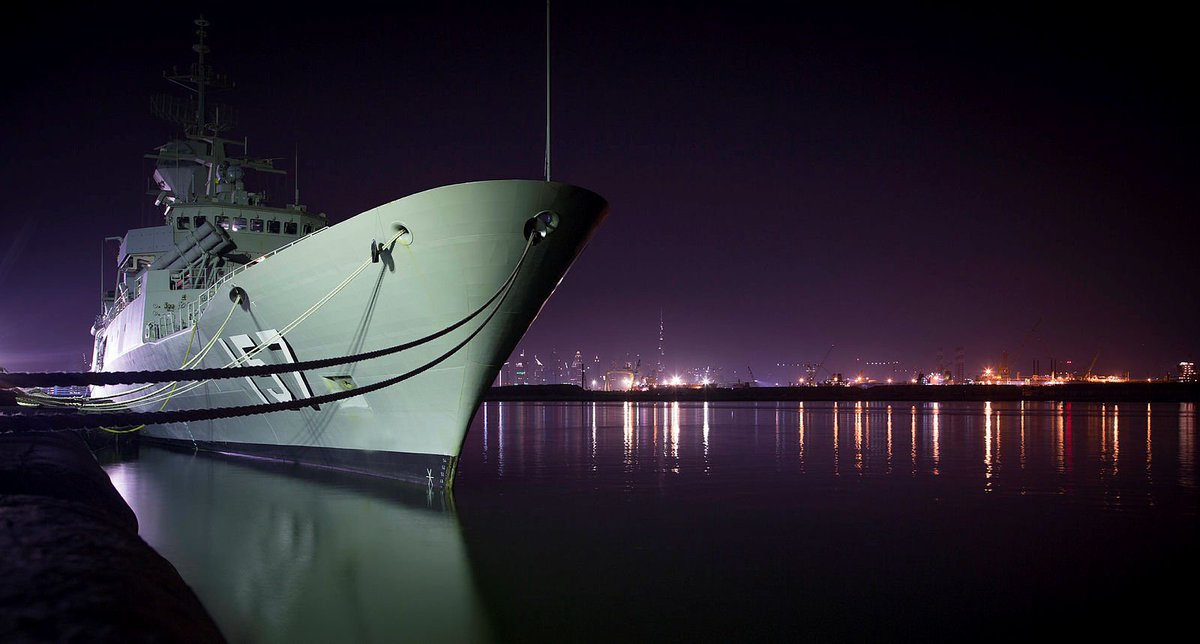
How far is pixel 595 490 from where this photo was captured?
47.6ft

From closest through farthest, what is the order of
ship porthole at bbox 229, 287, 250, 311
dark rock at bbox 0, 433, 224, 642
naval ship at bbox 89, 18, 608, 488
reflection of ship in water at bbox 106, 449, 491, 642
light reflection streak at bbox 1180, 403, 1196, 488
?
dark rock at bbox 0, 433, 224, 642, reflection of ship in water at bbox 106, 449, 491, 642, naval ship at bbox 89, 18, 608, 488, ship porthole at bbox 229, 287, 250, 311, light reflection streak at bbox 1180, 403, 1196, 488

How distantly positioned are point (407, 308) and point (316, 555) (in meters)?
4.15

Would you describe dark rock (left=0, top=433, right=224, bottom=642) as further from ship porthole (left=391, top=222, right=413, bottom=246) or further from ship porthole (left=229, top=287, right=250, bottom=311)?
ship porthole (left=229, top=287, right=250, bottom=311)

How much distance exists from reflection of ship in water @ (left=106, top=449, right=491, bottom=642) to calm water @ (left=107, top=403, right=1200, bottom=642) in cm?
4

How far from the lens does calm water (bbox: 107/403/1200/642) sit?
6355 mm

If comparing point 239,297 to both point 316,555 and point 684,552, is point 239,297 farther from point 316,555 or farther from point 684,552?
point 684,552

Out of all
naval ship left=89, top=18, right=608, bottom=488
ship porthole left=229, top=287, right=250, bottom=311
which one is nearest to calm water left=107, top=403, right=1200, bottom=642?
naval ship left=89, top=18, right=608, bottom=488

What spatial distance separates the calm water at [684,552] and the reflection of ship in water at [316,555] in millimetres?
39

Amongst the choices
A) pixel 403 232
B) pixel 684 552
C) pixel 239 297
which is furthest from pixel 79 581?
pixel 239 297

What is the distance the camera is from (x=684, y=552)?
8898mm

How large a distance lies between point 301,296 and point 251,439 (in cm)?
593

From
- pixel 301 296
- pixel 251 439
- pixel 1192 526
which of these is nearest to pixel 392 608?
pixel 301 296

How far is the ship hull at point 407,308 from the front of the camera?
11094 millimetres

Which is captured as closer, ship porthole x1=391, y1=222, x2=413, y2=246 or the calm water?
the calm water
